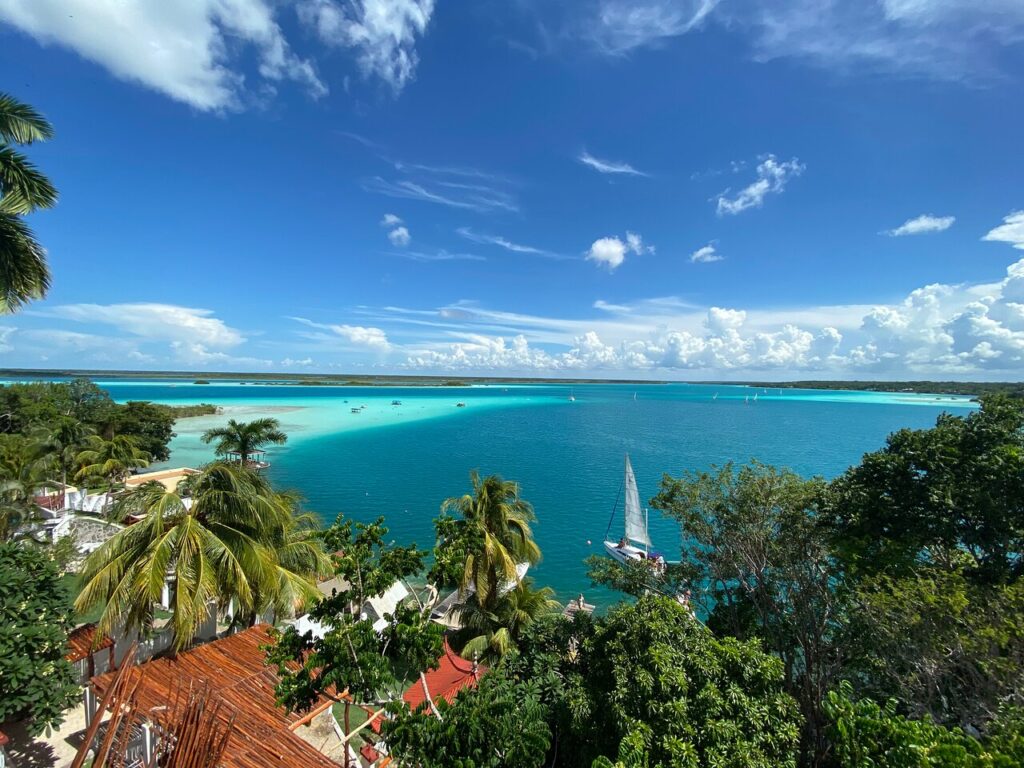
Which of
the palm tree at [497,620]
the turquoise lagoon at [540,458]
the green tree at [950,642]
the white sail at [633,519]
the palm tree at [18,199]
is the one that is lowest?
the turquoise lagoon at [540,458]

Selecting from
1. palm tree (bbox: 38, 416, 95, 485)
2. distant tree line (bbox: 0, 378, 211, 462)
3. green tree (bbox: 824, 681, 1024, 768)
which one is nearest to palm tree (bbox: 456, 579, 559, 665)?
green tree (bbox: 824, 681, 1024, 768)

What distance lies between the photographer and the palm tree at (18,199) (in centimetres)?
914

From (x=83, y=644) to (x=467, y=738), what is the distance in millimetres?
10518

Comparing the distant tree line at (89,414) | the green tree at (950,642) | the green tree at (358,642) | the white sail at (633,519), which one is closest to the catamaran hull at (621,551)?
the white sail at (633,519)

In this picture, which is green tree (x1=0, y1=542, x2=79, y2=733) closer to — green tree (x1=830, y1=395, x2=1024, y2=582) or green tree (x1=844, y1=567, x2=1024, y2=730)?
green tree (x1=844, y1=567, x2=1024, y2=730)

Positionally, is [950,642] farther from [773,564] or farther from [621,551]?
[621,551]

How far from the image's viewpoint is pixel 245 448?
877 inches

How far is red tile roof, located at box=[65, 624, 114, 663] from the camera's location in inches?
384

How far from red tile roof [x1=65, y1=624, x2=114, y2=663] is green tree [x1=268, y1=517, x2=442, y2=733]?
253 inches

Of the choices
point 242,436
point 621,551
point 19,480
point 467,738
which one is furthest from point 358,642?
point 621,551

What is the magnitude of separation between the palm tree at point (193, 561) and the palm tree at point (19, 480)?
8.35m

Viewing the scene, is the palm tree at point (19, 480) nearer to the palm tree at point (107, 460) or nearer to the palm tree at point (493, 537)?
the palm tree at point (107, 460)

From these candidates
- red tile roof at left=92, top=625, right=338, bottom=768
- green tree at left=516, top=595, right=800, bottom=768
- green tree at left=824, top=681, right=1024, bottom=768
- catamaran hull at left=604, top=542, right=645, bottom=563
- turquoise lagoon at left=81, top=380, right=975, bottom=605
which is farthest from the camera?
turquoise lagoon at left=81, top=380, right=975, bottom=605

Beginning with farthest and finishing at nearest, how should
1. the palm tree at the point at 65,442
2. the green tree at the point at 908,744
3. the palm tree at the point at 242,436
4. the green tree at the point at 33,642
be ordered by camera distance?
1. the palm tree at the point at 65,442
2. the palm tree at the point at 242,436
3. the green tree at the point at 33,642
4. the green tree at the point at 908,744
